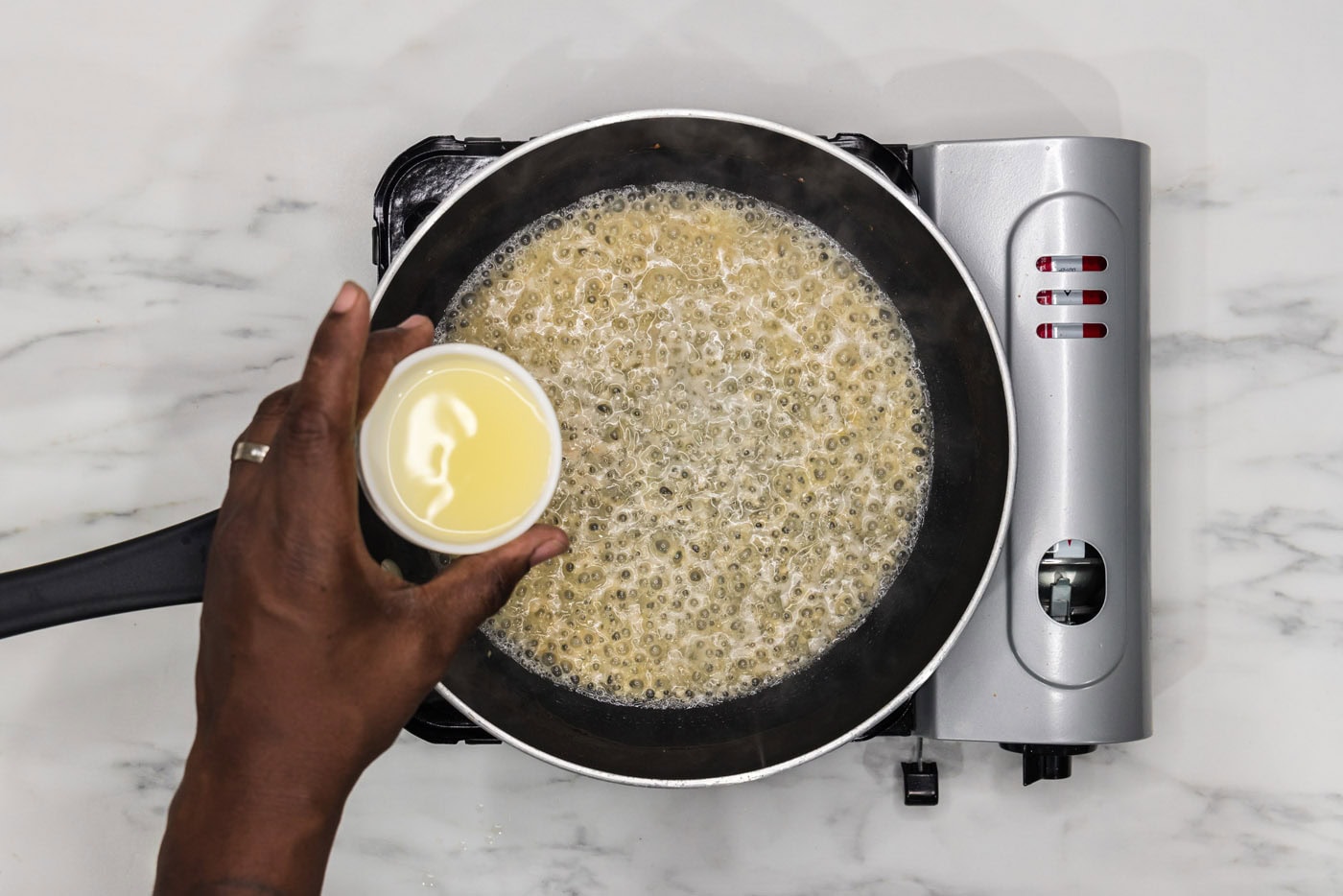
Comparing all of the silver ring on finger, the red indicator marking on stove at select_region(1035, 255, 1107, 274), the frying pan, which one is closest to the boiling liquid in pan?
the frying pan

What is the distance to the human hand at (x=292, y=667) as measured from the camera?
0.52m

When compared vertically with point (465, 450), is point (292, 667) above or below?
below

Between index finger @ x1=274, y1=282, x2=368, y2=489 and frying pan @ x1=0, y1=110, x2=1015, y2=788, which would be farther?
frying pan @ x1=0, y1=110, x2=1015, y2=788

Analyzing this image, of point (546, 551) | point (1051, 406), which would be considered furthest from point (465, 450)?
point (1051, 406)

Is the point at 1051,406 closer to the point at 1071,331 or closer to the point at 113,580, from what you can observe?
the point at 1071,331

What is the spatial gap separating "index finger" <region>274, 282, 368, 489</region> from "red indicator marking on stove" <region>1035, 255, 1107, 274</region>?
53 centimetres

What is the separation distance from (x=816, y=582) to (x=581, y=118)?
1.55 feet

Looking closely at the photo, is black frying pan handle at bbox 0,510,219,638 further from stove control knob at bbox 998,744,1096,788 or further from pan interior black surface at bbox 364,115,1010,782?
stove control knob at bbox 998,744,1096,788

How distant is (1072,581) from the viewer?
30.9 inches

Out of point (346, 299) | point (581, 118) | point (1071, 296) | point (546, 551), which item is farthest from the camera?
point (581, 118)

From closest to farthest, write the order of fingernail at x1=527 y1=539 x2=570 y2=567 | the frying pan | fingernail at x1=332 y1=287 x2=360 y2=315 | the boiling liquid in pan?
fingernail at x1=332 y1=287 x2=360 y2=315 < fingernail at x1=527 y1=539 x2=570 y2=567 < the frying pan < the boiling liquid in pan

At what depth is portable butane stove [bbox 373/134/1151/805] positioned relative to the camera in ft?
2.51

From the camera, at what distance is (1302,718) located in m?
0.92

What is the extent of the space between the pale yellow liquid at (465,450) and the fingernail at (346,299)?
0.17 m
